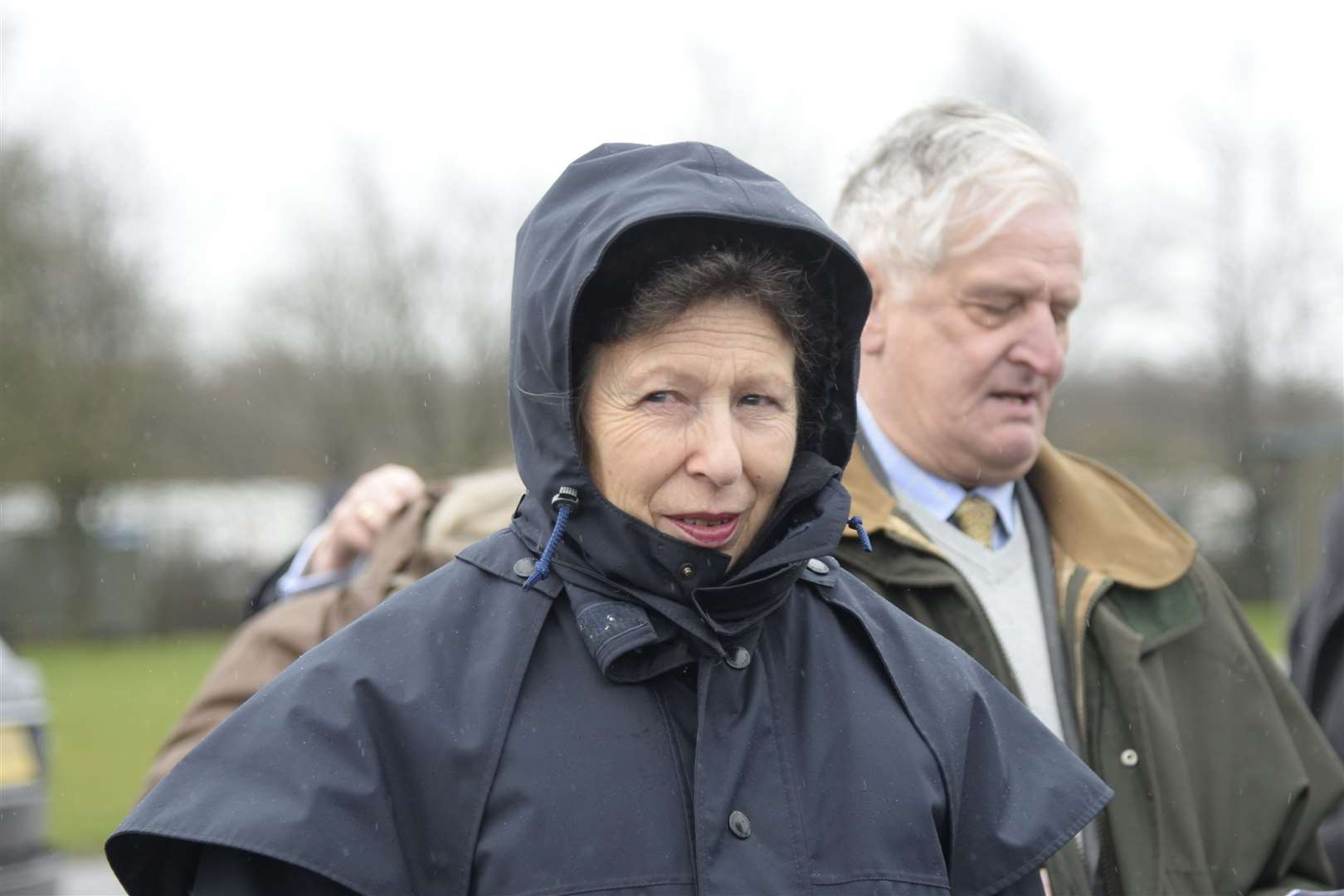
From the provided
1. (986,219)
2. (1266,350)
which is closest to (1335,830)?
(986,219)

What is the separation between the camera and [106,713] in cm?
1823

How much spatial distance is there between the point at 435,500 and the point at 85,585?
26.7m

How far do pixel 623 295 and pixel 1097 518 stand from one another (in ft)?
4.52

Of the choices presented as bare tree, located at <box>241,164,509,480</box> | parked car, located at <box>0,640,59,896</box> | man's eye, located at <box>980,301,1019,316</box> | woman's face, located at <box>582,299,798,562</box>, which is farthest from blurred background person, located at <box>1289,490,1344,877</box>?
bare tree, located at <box>241,164,509,480</box>

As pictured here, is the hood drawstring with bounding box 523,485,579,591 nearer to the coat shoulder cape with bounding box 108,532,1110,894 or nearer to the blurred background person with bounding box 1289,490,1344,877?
the coat shoulder cape with bounding box 108,532,1110,894

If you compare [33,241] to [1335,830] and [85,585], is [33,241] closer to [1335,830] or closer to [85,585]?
[85,585]

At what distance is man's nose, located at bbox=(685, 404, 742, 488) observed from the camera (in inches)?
83.6

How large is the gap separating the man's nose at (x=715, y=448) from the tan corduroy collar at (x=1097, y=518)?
0.84 metres

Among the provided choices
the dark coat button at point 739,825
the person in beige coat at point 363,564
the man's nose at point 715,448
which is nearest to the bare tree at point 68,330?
the person in beige coat at point 363,564

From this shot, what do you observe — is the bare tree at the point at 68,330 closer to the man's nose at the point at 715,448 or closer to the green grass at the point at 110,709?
the green grass at the point at 110,709

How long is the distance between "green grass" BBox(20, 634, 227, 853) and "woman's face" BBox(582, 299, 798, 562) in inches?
277

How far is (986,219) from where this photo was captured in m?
3.07

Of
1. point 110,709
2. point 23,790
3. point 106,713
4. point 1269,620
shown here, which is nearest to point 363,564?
point 23,790

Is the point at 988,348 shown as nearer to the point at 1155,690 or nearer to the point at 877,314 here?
the point at 877,314
